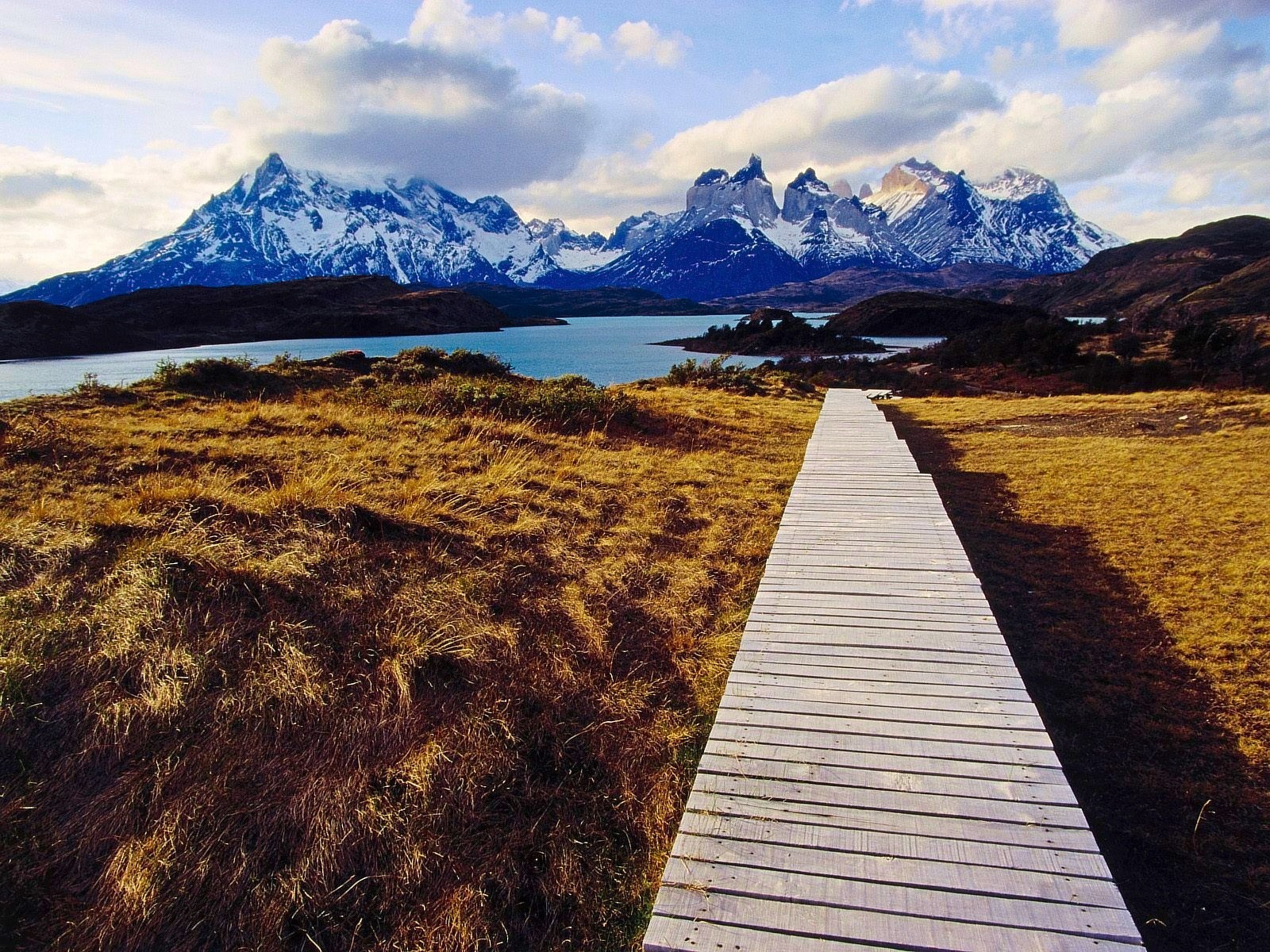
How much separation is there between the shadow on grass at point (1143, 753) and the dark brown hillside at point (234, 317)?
247 feet

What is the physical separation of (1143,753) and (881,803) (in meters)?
3.03

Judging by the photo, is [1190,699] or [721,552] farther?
[721,552]

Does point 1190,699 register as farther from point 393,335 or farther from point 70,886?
point 393,335

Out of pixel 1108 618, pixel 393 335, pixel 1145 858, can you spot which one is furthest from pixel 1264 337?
pixel 393 335

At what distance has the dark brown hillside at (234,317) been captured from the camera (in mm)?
62000

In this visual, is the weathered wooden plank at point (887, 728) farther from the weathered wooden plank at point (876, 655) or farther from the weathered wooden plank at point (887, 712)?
the weathered wooden plank at point (876, 655)

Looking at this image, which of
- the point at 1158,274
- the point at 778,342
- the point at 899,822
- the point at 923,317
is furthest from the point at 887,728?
Answer: the point at 1158,274

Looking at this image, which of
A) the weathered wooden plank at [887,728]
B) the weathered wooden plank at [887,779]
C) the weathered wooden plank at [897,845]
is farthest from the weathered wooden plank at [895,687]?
the weathered wooden plank at [897,845]

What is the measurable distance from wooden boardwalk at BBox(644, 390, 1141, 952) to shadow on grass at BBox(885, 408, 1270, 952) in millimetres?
1038

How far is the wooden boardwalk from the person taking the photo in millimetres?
2949

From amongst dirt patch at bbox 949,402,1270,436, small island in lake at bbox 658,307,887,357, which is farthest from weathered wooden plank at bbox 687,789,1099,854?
small island in lake at bbox 658,307,887,357

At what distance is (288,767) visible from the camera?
4.36 metres

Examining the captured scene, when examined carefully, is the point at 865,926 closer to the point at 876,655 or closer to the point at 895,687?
the point at 895,687

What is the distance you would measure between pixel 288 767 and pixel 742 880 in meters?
3.16
